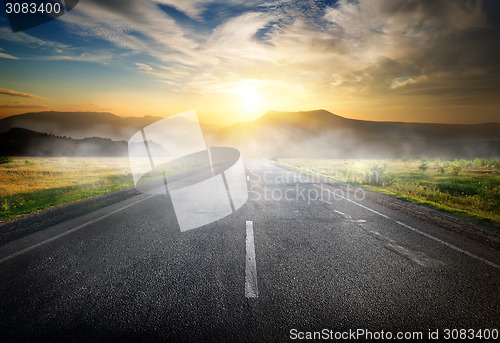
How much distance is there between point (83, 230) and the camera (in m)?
4.95

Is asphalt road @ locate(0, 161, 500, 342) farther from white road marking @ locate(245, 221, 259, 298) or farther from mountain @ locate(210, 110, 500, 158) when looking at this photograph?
mountain @ locate(210, 110, 500, 158)

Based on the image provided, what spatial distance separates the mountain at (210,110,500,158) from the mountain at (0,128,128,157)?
63071 mm

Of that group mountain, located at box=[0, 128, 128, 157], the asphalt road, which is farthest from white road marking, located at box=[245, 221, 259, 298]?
mountain, located at box=[0, 128, 128, 157]

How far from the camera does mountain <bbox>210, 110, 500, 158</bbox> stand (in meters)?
111

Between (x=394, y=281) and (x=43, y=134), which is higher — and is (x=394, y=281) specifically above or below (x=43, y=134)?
below

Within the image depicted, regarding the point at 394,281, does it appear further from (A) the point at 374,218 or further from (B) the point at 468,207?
(B) the point at 468,207

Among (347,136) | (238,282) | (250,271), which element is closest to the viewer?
(238,282)

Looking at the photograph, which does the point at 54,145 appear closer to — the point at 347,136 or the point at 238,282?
the point at 238,282

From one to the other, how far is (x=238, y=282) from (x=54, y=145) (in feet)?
376

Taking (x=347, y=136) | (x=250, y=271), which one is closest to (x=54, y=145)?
(x=250, y=271)

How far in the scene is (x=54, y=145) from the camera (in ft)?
275

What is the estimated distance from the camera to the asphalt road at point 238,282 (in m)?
2.13

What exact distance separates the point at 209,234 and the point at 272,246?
4.87 ft

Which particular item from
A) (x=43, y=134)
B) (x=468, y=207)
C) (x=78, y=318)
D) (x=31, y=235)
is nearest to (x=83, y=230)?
(x=31, y=235)
